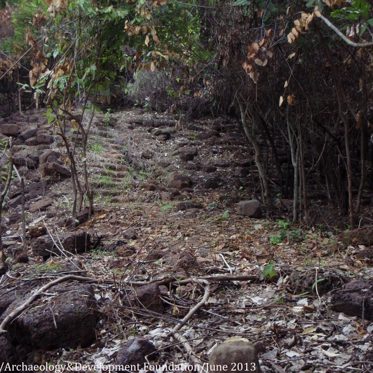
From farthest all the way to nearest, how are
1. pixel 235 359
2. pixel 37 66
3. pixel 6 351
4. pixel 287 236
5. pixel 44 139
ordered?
pixel 44 139
pixel 37 66
pixel 287 236
pixel 6 351
pixel 235 359

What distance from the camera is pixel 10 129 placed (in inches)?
440

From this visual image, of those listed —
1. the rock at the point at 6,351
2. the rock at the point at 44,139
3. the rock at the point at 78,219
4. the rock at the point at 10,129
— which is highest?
the rock at the point at 10,129

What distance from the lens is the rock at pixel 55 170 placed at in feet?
30.0

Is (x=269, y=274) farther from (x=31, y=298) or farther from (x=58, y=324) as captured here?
→ (x=31, y=298)

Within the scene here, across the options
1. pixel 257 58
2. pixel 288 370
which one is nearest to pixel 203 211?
pixel 257 58

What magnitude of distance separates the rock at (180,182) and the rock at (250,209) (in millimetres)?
1843

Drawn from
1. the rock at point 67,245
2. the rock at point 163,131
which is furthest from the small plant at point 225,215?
the rock at point 163,131

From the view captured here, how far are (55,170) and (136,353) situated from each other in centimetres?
657

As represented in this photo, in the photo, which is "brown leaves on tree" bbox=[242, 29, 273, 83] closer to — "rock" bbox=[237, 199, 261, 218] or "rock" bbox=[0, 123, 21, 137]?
"rock" bbox=[237, 199, 261, 218]

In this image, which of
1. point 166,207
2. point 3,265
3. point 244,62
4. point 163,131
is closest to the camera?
point 244,62

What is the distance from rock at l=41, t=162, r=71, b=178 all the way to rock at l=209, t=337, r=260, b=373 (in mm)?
7054

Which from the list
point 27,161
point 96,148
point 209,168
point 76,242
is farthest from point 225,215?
point 27,161

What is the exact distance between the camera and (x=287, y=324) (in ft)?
11.5

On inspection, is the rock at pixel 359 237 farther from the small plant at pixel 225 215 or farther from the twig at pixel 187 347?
the twig at pixel 187 347
